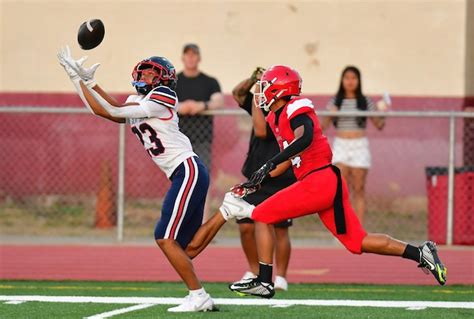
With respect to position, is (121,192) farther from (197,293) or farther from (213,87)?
(197,293)

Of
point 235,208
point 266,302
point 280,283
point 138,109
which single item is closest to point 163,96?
point 138,109

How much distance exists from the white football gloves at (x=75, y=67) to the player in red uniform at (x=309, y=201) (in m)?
1.28

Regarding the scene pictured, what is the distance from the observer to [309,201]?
8.87m

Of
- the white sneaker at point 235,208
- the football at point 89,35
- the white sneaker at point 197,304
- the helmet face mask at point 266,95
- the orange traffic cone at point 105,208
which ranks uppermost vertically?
the football at point 89,35

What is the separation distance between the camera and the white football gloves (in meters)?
8.68

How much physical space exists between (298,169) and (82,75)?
65.0 inches

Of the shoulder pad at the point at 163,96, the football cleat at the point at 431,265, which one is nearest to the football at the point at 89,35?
the shoulder pad at the point at 163,96

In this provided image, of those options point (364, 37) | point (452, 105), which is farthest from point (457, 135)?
point (364, 37)

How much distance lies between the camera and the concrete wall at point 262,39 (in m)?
17.9

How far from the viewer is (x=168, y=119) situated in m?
9.11

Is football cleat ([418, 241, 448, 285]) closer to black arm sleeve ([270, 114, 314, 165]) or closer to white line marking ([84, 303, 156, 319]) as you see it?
black arm sleeve ([270, 114, 314, 165])

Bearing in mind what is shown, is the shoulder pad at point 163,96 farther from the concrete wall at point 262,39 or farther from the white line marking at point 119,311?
the concrete wall at point 262,39

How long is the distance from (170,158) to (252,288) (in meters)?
1.10

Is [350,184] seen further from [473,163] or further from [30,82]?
[30,82]
